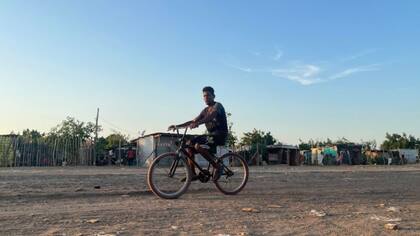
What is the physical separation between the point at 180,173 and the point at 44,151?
29553 mm

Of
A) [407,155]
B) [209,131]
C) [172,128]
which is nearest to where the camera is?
[172,128]

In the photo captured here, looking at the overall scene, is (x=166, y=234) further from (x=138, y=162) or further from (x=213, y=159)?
(x=138, y=162)

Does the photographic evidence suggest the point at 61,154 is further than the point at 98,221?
Yes

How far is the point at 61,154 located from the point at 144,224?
1278 inches

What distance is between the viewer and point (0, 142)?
109 ft

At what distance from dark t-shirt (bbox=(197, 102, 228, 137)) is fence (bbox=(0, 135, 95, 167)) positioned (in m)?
28.5

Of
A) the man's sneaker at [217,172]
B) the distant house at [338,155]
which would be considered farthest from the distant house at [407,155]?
the man's sneaker at [217,172]

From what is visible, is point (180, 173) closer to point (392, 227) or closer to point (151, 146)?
point (392, 227)

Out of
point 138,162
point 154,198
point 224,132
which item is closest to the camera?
point 154,198

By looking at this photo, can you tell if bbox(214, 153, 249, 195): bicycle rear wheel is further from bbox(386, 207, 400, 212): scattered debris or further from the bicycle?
bbox(386, 207, 400, 212): scattered debris

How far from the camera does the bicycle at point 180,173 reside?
750 cm

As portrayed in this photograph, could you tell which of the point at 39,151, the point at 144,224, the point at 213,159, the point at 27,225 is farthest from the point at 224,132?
the point at 39,151

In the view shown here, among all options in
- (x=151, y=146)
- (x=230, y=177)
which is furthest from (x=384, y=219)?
(x=151, y=146)

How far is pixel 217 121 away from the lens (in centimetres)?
794
